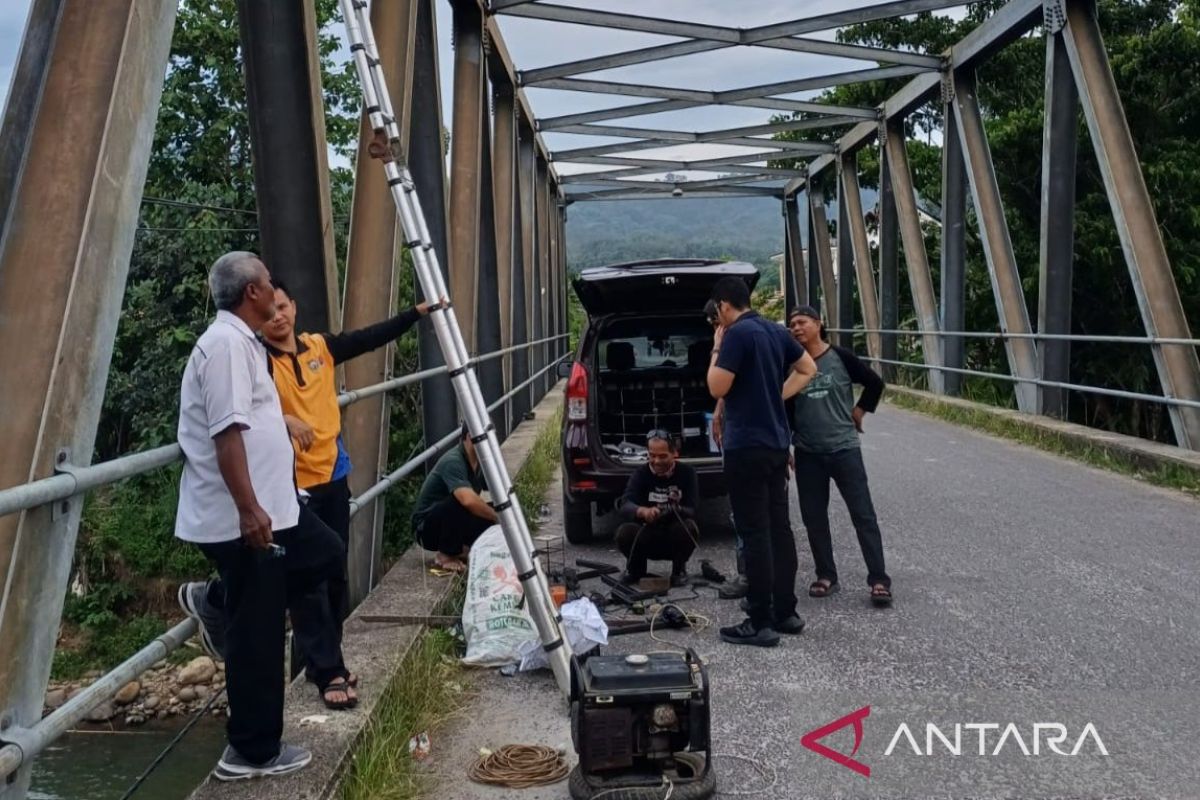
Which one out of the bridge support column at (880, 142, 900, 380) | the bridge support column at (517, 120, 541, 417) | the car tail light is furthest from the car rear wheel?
the bridge support column at (880, 142, 900, 380)

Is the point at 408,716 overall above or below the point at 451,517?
below

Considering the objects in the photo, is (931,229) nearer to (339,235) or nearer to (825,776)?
(339,235)

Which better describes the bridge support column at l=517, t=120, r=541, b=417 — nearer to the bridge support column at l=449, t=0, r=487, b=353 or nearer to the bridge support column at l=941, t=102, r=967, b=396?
the bridge support column at l=449, t=0, r=487, b=353

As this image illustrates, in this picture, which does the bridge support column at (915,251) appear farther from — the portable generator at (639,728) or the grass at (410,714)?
the portable generator at (639,728)

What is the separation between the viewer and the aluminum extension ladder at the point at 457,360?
4.44m

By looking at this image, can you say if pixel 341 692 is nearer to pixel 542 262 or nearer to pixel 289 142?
pixel 289 142

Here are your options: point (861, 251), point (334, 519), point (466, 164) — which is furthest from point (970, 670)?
point (861, 251)

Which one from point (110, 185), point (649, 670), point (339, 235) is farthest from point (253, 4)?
point (339, 235)

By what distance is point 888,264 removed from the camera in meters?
20.1

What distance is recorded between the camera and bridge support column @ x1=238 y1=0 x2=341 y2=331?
Result: 4.85 metres

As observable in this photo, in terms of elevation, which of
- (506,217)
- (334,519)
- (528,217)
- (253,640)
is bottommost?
(253,640)

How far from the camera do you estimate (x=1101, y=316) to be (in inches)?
778

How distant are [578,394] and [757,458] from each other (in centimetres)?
259

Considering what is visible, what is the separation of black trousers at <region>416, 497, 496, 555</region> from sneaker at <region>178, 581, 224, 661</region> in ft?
10.0
